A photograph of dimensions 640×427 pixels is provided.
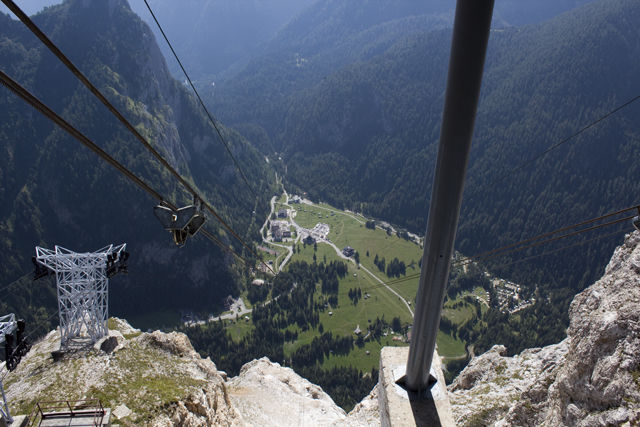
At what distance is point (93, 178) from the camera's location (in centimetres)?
12656

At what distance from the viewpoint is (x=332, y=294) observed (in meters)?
117

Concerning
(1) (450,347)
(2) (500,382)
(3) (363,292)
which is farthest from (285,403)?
(3) (363,292)

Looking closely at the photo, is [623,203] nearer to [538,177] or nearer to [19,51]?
[538,177]

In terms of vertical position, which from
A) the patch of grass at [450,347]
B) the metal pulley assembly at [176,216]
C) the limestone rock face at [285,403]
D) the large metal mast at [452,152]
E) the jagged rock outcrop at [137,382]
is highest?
the patch of grass at [450,347]

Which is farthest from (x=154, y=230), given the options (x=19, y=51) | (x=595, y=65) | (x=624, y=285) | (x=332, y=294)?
(x=595, y=65)

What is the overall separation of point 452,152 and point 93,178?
481 feet

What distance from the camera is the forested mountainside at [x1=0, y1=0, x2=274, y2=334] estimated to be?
379 feet

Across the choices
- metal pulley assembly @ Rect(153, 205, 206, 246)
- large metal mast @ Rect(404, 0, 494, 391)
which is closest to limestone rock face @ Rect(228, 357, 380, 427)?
large metal mast @ Rect(404, 0, 494, 391)

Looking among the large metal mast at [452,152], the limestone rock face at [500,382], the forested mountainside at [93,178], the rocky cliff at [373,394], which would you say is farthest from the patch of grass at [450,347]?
the large metal mast at [452,152]

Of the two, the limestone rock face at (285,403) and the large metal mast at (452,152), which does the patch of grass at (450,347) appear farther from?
the large metal mast at (452,152)

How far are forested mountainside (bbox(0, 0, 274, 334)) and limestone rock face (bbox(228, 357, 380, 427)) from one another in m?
87.8

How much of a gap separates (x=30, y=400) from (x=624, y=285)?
3433 centimetres

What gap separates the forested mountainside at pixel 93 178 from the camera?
379ft

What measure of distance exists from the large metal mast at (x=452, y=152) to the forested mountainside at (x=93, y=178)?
119 m
